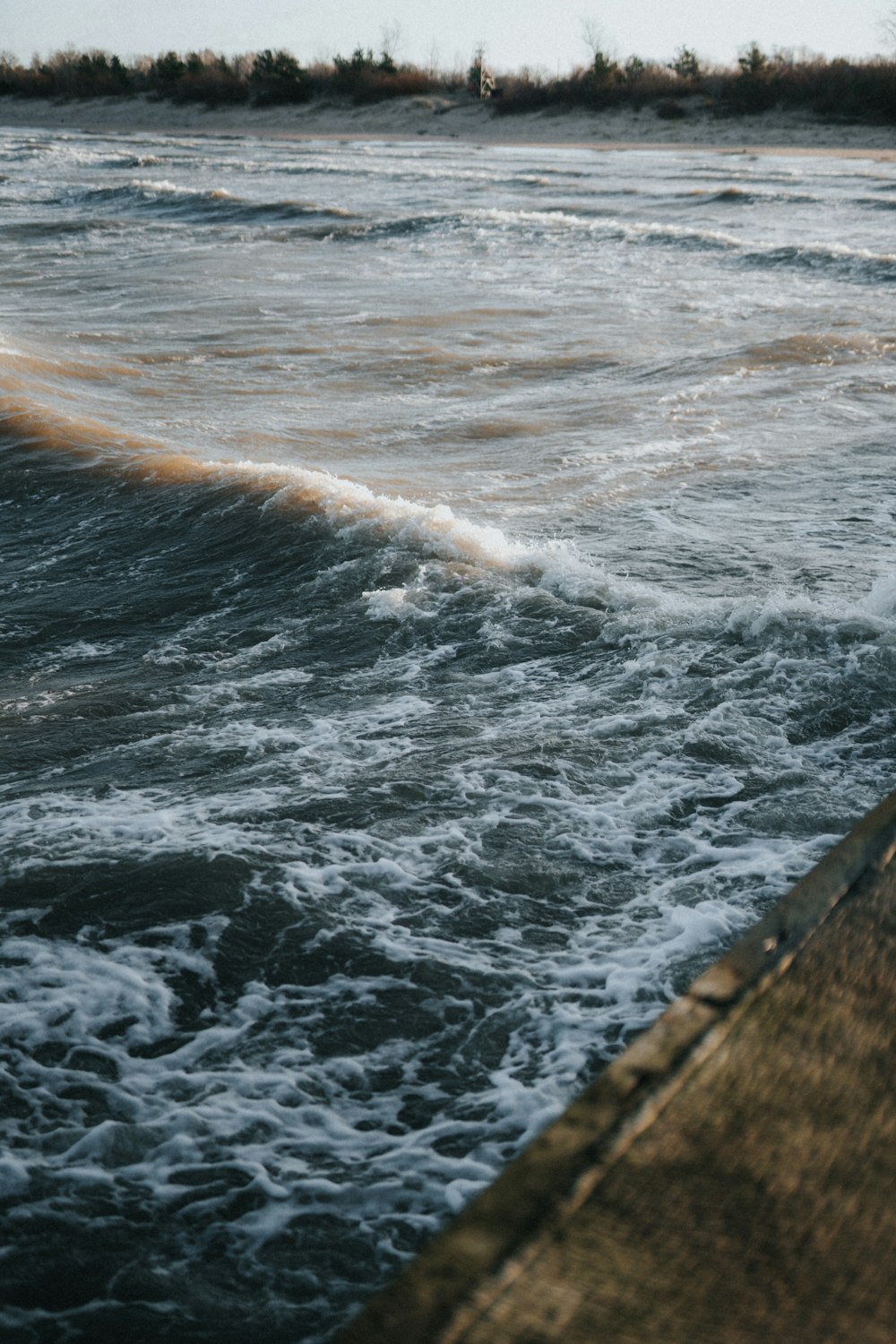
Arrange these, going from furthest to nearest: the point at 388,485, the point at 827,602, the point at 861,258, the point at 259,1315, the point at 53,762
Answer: the point at 861,258 < the point at 388,485 < the point at 827,602 < the point at 53,762 < the point at 259,1315

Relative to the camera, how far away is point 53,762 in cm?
441

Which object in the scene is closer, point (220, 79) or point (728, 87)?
point (728, 87)

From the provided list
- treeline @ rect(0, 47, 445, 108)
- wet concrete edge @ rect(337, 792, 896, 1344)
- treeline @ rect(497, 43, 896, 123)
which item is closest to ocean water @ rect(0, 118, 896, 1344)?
wet concrete edge @ rect(337, 792, 896, 1344)

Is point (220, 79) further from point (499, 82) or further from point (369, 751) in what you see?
point (369, 751)

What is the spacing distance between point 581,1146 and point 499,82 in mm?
57556

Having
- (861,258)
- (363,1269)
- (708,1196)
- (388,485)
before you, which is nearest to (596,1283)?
(708,1196)

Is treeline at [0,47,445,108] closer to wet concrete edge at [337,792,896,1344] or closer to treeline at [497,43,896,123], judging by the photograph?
treeline at [497,43,896,123]

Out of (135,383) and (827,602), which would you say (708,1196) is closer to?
(827,602)

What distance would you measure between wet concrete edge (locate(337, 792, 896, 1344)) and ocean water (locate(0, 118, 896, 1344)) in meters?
1.25

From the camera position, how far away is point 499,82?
51.6 m

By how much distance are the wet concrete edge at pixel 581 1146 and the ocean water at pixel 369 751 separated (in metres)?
1.25

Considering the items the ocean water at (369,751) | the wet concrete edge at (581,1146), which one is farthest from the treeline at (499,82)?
the wet concrete edge at (581,1146)

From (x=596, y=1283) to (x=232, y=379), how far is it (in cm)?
1037

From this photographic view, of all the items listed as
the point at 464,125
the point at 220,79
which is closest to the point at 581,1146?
the point at 464,125
